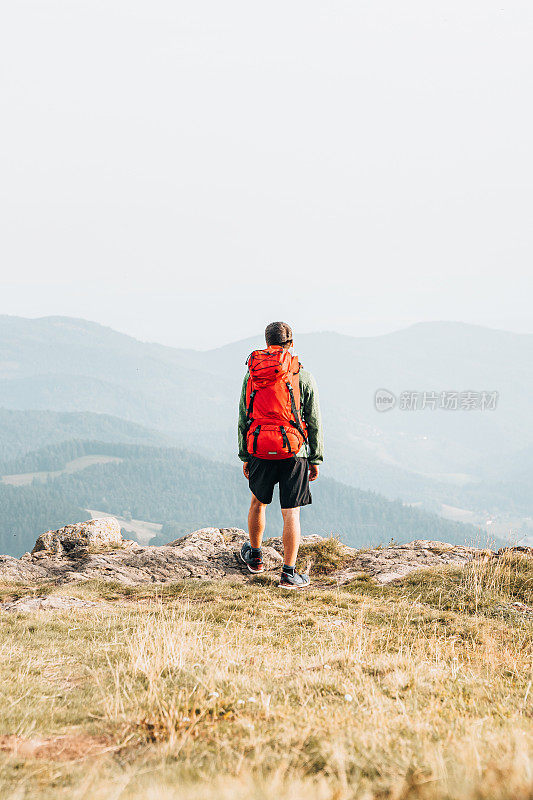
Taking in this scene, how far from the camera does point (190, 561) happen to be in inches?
384

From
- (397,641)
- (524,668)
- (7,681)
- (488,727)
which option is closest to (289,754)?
(488,727)

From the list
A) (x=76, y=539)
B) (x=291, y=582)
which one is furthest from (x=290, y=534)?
(x=76, y=539)

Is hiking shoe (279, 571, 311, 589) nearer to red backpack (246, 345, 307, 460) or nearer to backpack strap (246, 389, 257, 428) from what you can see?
red backpack (246, 345, 307, 460)

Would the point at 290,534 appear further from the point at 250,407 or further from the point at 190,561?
the point at 190,561

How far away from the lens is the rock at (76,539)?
1177cm

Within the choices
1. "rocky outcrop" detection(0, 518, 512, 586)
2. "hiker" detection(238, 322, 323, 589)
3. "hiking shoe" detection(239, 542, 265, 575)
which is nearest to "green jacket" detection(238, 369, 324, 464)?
"hiker" detection(238, 322, 323, 589)

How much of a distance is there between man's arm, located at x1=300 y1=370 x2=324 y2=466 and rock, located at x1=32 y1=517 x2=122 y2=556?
6.02m

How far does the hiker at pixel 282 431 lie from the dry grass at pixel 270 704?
5.12 feet

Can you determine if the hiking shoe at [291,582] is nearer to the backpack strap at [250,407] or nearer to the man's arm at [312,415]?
the man's arm at [312,415]

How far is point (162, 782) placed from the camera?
2307mm

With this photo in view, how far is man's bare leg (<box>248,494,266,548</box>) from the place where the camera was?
26.5ft

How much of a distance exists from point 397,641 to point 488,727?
2375 mm

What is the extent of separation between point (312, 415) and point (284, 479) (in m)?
0.93

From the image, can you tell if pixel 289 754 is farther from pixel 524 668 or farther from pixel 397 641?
pixel 397 641
